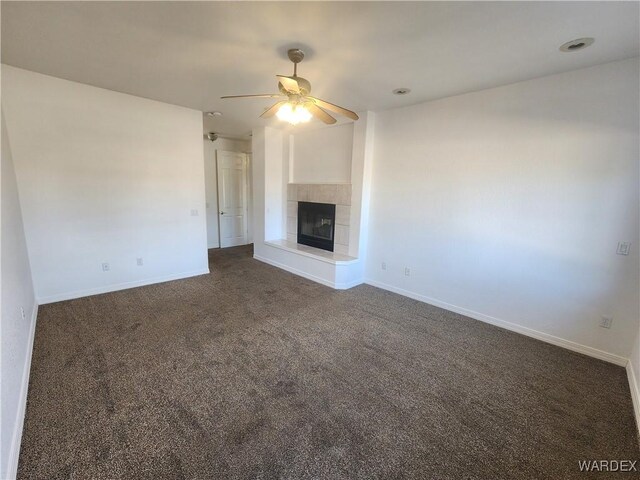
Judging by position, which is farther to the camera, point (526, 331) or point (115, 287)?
point (115, 287)

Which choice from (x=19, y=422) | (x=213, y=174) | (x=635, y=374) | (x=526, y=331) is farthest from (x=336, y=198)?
(x=19, y=422)

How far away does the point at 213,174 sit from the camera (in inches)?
244

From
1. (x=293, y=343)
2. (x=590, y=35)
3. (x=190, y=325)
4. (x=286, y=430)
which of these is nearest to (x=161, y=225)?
(x=190, y=325)

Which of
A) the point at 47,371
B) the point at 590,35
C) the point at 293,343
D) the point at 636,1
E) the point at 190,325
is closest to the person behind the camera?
the point at 636,1

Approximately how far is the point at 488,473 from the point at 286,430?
3.71 feet

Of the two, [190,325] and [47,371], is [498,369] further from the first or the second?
[47,371]

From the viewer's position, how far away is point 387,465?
4.97 ft

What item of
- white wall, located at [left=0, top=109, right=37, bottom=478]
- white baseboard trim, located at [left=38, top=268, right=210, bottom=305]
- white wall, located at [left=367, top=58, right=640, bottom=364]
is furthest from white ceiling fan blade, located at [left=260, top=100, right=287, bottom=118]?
white baseboard trim, located at [left=38, top=268, right=210, bottom=305]

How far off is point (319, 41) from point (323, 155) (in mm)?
2635

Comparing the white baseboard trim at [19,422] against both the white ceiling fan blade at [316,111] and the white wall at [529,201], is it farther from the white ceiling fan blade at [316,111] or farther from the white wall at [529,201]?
the white wall at [529,201]

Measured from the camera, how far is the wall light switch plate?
2375 millimetres

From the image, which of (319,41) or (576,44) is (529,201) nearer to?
(576,44)

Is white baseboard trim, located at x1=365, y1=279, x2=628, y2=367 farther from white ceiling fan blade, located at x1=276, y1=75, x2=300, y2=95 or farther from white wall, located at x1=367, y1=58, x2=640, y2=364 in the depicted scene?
white ceiling fan blade, located at x1=276, y1=75, x2=300, y2=95

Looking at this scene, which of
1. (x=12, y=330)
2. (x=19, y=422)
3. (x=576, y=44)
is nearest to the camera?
(x=19, y=422)
